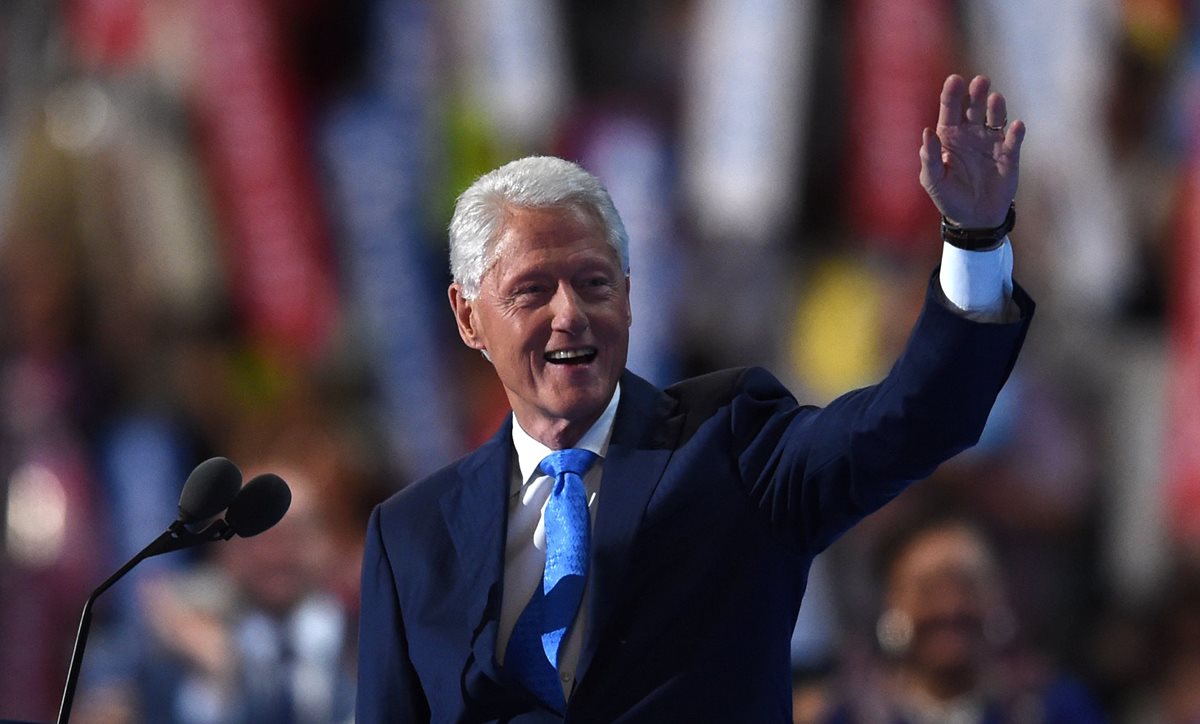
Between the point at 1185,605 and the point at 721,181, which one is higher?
the point at 721,181

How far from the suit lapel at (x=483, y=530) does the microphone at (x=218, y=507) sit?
8.0 inches

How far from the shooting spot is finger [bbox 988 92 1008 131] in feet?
6.00

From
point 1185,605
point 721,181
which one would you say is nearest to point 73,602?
point 721,181

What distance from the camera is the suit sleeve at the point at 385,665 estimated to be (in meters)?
2.17

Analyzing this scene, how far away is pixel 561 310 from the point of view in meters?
2.12

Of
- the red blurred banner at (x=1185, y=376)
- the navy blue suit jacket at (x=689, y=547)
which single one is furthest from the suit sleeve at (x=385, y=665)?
the red blurred banner at (x=1185, y=376)

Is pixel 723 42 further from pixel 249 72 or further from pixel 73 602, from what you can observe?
pixel 73 602

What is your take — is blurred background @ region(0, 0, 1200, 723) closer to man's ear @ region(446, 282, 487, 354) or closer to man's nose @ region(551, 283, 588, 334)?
man's ear @ region(446, 282, 487, 354)

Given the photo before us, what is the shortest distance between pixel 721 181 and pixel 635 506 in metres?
4.37

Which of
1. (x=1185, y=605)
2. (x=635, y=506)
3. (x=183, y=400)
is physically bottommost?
(x=1185, y=605)

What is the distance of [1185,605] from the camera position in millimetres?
5664

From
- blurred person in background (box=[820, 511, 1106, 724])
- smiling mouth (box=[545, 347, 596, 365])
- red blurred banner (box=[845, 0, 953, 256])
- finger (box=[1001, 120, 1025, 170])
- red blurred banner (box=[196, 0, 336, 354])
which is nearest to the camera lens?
finger (box=[1001, 120, 1025, 170])

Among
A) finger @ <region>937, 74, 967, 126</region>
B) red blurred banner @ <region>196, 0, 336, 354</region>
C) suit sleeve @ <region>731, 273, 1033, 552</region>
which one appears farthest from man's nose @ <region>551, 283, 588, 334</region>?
red blurred banner @ <region>196, 0, 336, 354</region>

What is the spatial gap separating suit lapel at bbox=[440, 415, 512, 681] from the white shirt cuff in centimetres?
61
